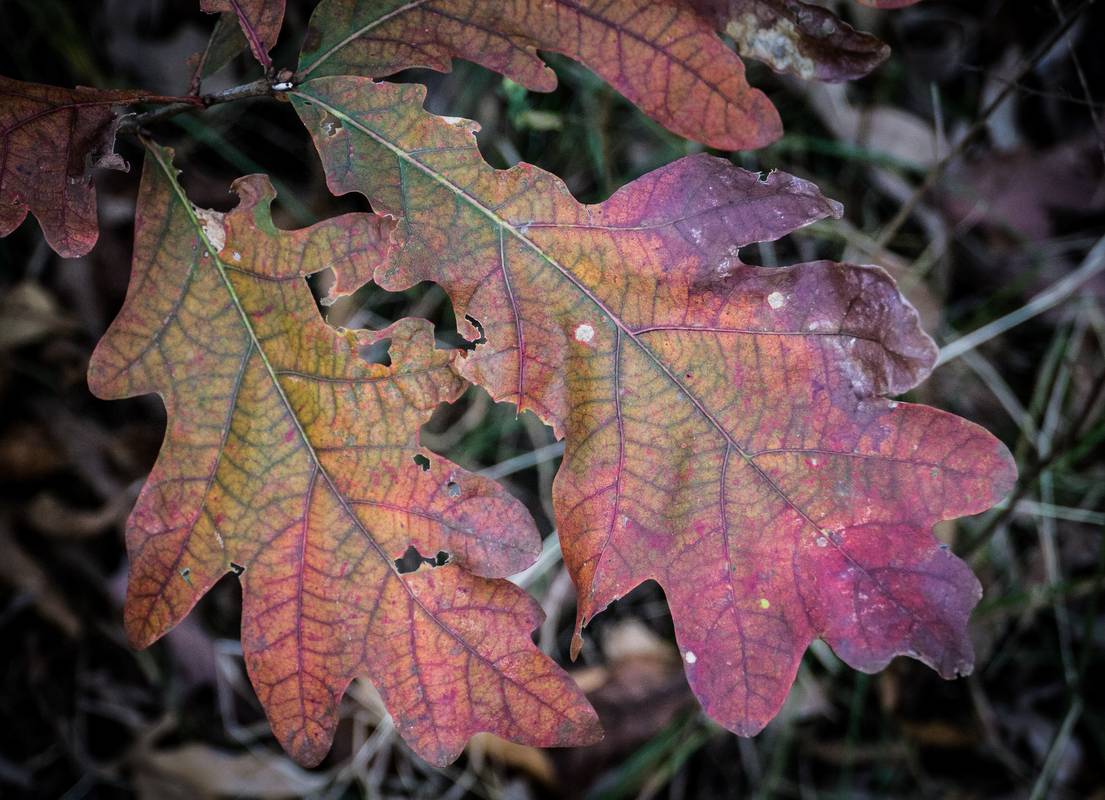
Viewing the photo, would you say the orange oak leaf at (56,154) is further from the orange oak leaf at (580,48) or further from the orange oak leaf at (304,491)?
the orange oak leaf at (580,48)

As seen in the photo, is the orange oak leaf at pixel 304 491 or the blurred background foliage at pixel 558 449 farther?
the blurred background foliage at pixel 558 449

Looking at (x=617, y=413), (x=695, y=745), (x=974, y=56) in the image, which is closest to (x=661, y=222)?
(x=617, y=413)

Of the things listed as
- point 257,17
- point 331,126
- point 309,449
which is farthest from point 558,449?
point 257,17

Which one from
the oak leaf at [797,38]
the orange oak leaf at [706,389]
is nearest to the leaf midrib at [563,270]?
the orange oak leaf at [706,389]

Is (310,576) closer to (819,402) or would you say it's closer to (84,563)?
(819,402)

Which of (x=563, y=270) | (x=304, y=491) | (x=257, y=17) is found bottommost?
(x=304, y=491)

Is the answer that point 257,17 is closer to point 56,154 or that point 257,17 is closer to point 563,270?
point 56,154

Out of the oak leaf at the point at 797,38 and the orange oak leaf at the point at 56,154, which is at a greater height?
the oak leaf at the point at 797,38
